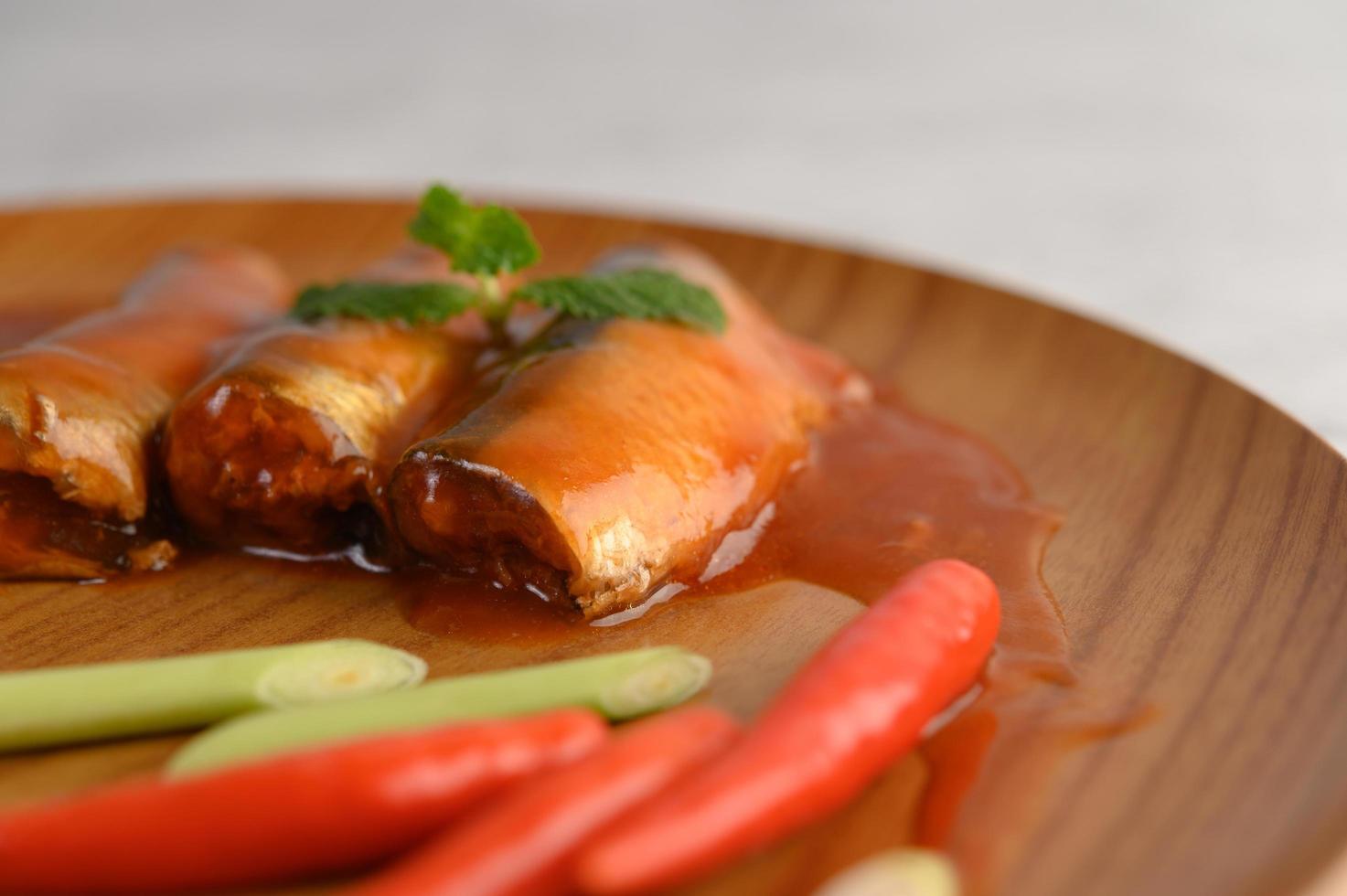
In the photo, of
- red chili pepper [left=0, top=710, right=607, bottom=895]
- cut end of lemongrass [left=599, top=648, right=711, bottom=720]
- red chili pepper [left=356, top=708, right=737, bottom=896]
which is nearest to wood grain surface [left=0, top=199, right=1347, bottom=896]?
cut end of lemongrass [left=599, top=648, right=711, bottom=720]

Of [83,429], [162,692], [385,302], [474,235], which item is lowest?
[162,692]

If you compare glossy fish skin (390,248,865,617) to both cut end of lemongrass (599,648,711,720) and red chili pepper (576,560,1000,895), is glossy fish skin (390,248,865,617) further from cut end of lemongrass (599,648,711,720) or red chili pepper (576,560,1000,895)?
red chili pepper (576,560,1000,895)

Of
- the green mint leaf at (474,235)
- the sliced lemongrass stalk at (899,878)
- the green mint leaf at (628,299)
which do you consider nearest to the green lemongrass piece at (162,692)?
the sliced lemongrass stalk at (899,878)

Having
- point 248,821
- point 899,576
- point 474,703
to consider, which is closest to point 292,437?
point 474,703

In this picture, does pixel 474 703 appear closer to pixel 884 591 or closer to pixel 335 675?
pixel 335 675

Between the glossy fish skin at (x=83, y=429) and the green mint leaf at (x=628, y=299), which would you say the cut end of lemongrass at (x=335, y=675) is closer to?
the glossy fish skin at (x=83, y=429)
